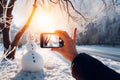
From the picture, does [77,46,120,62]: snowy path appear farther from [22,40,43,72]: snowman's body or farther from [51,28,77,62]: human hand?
[51,28,77,62]: human hand

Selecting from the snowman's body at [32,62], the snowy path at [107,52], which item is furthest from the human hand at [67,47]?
the snowy path at [107,52]

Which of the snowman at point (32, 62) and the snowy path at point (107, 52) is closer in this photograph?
the snowman at point (32, 62)

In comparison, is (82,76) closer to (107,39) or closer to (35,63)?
(35,63)

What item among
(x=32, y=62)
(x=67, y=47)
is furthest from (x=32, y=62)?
(x=67, y=47)

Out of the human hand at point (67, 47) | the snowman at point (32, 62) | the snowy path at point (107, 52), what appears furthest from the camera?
the snowy path at point (107, 52)

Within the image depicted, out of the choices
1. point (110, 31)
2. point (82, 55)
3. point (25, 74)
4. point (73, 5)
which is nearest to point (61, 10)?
point (73, 5)

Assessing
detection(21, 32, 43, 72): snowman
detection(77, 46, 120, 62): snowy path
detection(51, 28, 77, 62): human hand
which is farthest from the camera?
detection(77, 46, 120, 62): snowy path

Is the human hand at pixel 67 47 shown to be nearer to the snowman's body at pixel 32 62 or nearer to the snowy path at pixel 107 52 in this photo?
the snowman's body at pixel 32 62

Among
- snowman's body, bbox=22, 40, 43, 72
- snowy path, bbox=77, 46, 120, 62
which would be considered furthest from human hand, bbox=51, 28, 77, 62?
snowy path, bbox=77, 46, 120, 62

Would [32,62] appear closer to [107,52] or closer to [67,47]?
[67,47]

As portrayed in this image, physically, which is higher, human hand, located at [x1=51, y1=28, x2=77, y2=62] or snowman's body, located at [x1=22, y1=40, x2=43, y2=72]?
human hand, located at [x1=51, y1=28, x2=77, y2=62]

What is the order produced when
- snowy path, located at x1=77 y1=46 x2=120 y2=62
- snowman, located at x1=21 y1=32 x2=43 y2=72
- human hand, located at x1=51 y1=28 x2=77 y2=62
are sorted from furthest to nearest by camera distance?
snowy path, located at x1=77 y1=46 x2=120 y2=62 < snowman, located at x1=21 y1=32 x2=43 y2=72 < human hand, located at x1=51 y1=28 x2=77 y2=62

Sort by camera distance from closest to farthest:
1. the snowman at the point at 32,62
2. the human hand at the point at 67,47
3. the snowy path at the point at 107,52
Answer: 1. the human hand at the point at 67,47
2. the snowman at the point at 32,62
3. the snowy path at the point at 107,52

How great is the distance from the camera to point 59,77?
1125 cm
